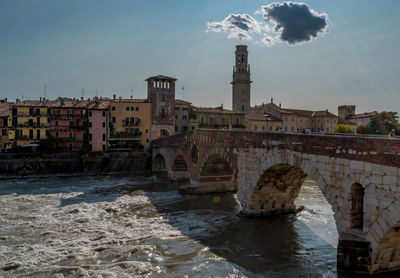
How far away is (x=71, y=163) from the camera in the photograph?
143 feet

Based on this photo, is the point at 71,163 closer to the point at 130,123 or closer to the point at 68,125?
the point at 68,125

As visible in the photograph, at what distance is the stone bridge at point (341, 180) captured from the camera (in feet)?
35.0

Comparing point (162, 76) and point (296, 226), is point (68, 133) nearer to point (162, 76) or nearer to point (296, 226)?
point (162, 76)

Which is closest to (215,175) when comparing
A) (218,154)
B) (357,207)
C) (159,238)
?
(218,154)

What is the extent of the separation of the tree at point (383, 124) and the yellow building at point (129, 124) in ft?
110

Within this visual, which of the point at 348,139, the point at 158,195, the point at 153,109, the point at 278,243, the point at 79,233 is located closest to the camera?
the point at 348,139

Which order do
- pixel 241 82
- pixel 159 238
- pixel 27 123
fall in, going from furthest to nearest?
pixel 241 82
pixel 27 123
pixel 159 238

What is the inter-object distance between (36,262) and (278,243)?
1048 centimetres

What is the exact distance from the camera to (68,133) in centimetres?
4781

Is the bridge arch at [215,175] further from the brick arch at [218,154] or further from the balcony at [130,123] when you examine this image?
the balcony at [130,123]

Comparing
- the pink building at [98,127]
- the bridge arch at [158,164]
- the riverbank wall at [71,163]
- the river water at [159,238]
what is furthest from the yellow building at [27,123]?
the river water at [159,238]

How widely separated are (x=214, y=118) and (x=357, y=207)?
4280 cm

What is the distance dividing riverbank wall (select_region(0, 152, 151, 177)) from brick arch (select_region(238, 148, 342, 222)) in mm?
27244

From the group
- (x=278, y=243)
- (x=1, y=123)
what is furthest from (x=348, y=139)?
(x=1, y=123)
